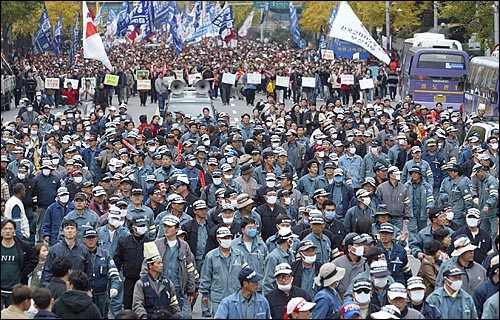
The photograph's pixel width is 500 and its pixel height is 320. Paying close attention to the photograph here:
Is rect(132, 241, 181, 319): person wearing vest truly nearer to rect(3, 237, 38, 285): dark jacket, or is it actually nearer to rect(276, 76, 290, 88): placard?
rect(3, 237, 38, 285): dark jacket

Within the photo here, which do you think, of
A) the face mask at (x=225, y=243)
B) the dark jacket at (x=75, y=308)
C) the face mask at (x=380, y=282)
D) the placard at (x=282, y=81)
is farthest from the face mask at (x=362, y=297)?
the placard at (x=282, y=81)

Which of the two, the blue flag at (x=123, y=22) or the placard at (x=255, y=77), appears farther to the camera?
the blue flag at (x=123, y=22)

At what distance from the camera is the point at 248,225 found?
12664mm

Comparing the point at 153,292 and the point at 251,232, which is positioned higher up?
the point at 251,232

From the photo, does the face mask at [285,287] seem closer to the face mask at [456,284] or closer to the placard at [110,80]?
the face mask at [456,284]

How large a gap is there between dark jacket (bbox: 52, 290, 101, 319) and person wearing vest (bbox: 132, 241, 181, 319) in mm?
796

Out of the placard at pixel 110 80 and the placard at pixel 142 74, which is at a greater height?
the placard at pixel 110 80

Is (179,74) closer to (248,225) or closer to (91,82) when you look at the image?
(91,82)

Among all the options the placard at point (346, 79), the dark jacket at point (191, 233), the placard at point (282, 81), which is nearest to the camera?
the dark jacket at point (191, 233)

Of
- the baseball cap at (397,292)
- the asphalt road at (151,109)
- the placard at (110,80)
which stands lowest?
the asphalt road at (151,109)

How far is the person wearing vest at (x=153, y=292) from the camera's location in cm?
1109

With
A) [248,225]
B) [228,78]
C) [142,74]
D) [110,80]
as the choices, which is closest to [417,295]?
[248,225]

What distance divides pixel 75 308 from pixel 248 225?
116 inches

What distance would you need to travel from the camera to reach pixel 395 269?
12641 millimetres
